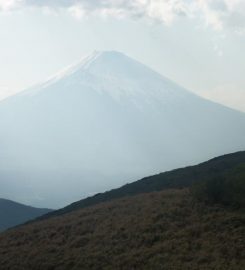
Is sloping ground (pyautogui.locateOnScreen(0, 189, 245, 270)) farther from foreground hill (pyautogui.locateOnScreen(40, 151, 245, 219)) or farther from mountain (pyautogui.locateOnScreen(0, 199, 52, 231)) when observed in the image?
mountain (pyautogui.locateOnScreen(0, 199, 52, 231))

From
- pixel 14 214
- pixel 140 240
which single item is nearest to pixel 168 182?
pixel 140 240

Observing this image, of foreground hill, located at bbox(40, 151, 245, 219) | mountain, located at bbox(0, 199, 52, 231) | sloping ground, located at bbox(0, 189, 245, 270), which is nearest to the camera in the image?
sloping ground, located at bbox(0, 189, 245, 270)

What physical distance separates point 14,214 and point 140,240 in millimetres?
124922

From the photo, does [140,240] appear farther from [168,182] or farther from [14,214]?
[14,214]

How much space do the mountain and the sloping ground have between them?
102m

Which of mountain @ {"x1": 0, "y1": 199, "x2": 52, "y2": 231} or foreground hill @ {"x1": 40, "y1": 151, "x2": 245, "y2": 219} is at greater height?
mountain @ {"x1": 0, "y1": 199, "x2": 52, "y2": 231}

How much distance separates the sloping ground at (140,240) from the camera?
71.2 ft

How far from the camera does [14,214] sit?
145m

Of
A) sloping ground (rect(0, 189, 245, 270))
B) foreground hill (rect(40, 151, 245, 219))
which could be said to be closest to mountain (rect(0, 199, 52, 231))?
foreground hill (rect(40, 151, 245, 219))

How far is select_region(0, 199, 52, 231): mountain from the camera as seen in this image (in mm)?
134625

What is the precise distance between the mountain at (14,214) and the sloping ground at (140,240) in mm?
102297

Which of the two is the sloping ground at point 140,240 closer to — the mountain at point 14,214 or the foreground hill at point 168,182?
the foreground hill at point 168,182

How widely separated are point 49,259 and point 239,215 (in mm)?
10250

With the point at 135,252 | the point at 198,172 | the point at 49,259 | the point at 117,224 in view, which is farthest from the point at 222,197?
the point at 198,172
